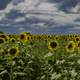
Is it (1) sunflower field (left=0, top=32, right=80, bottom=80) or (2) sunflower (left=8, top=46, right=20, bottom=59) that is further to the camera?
(2) sunflower (left=8, top=46, right=20, bottom=59)

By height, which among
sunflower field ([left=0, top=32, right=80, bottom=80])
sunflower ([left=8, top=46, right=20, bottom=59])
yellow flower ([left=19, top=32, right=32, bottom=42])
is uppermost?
yellow flower ([left=19, top=32, right=32, bottom=42])

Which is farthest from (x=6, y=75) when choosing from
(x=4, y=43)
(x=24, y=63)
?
(x=4, y=43)

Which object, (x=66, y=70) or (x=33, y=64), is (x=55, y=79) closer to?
(x=66, y=70)

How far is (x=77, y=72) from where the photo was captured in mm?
9414

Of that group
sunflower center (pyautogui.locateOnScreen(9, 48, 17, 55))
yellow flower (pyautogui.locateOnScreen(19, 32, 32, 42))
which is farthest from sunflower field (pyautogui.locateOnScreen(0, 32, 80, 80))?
yellow flower (pyautogui.locateOnScreen(19, 32, 32, 42))

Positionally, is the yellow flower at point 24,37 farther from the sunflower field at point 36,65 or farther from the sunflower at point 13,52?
the sunflower at point 13,52

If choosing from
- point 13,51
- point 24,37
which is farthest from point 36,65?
point 24,37

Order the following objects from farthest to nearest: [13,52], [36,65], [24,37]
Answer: [24,37], [36,65], [13,52]

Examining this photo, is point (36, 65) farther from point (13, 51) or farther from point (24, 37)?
point (24, 37)

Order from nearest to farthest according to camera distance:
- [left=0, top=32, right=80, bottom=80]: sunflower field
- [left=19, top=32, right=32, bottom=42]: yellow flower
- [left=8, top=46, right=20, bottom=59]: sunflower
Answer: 1. [left=0, top=32, right=80, bottom=80]: sunflower field
2. [left=8, top=46, right=20, bottom=59]: sunflower
3. [left=19, top=32, right=32, bottom=42]: yellow flower

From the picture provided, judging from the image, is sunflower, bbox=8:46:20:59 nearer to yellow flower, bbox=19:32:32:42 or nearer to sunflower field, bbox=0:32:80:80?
sunflower field, bbox=0:32:80:80

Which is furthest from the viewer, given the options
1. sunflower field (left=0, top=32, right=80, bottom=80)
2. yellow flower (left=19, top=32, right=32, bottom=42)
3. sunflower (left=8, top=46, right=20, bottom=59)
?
yellow flower (left=19, top=32, right=32, bottom=42)

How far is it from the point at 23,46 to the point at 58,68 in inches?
80.9

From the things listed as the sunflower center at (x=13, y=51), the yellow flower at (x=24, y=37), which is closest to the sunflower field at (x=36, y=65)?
the sunflower center at (x=13, y=51)
